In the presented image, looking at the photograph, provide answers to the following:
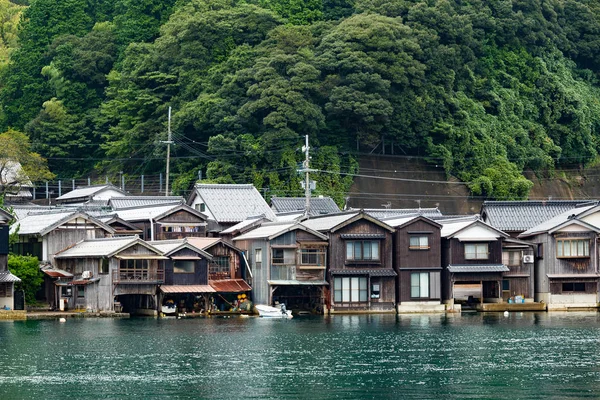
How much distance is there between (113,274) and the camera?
203 ft

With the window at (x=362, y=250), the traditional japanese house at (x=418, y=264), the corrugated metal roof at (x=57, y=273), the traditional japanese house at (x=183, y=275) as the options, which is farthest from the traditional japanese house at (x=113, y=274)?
the traditional japanese house at (x=418, y=264)

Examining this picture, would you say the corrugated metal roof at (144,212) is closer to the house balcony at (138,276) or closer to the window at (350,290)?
the house balcony at (138,276)

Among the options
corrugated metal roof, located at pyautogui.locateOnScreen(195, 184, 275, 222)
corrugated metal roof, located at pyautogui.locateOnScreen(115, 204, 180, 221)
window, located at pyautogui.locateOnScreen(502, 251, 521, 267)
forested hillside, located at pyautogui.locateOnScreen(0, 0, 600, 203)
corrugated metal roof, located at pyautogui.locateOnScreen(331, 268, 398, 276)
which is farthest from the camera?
forested hillside, located at pyautogui.locateOnScreen(0, 0, 600, 203)

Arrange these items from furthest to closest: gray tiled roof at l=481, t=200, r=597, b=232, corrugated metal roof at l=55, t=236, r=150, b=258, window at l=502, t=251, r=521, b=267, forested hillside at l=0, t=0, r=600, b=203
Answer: forested hillside at l=0, t=0, r=600, b=203 → gray tiled roof at l=481, t=200, r=597, b=232 → window at l=502, t=251, r=521, b=267 → corrugated metal roof at l=55, t=236, r=150, b=258

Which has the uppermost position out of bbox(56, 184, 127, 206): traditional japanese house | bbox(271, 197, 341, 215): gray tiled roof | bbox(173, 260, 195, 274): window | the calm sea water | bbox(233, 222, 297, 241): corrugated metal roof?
bbox(56, 184, 127, 206): traditional japanese house

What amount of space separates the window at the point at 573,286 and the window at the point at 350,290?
1074 centimetres

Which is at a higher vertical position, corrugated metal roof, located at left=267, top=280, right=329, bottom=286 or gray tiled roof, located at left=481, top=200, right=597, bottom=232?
gray tiled roof, located at left=481, top=200, right=597, bottom=232

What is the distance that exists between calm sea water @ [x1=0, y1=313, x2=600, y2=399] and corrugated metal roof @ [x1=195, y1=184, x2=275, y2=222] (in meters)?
13.8

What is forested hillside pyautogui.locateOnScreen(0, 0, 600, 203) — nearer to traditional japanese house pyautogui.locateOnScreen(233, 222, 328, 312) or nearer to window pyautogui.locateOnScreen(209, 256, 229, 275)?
window pyautogui.locateOnScreen(209, 256, 229, 275)

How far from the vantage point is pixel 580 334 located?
5312 centimetres

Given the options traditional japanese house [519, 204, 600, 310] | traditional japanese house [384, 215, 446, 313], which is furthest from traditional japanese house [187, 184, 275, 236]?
traditional japanese house [519, 204, 600, 310]

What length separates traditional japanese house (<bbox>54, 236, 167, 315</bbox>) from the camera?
62062mm

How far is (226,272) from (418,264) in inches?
389

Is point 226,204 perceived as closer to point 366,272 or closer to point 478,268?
point 366,272
